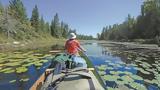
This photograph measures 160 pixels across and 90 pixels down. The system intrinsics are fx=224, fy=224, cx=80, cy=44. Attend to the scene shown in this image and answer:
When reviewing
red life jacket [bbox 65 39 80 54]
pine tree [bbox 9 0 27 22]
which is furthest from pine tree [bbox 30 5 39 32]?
red life jacket [bbox 65 39 80 54]

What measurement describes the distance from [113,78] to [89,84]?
5668 millimetres

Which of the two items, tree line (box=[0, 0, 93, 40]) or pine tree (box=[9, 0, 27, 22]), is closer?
tree line (box=[0, 0, 93, 40])

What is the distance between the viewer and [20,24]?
78.8 m

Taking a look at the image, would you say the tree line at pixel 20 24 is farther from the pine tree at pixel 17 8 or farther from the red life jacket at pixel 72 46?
the red life jacket at pixel 72 46

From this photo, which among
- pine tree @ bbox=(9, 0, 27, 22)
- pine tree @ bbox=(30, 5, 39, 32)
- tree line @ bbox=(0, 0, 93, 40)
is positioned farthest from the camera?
pine tree @ bbox=(30, 5, 39, 32)

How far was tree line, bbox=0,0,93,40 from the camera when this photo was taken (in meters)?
61.8

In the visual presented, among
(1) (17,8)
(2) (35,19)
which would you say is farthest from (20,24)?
(2) (35,19)

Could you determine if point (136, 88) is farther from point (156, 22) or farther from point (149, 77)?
point (156, 22)

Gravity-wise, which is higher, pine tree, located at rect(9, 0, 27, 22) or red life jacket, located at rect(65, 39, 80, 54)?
pine tree, located at rect(9, 0, 27, 22)

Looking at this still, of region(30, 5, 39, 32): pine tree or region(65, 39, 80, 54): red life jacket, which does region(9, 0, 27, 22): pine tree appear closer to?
region(30, 5, 39, 32): pine tree

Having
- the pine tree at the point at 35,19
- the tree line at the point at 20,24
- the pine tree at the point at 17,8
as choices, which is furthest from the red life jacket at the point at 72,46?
the pine tree at the point at 35,19

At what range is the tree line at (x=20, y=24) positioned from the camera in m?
61.8

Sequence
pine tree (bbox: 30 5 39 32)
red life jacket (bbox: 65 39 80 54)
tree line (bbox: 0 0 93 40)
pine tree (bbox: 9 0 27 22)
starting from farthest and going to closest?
pine tree (bbox: 30 5 39 32) → pine tree (bbox: 9 0 27 22) → tree line (bbox: 0 0 93 40) → red life jacket (bbox: 65 39 80 54)

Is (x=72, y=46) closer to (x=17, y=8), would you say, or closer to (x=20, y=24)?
(x=20, y=24)
